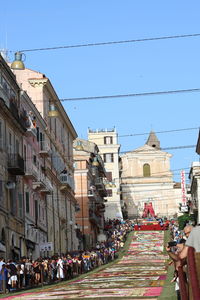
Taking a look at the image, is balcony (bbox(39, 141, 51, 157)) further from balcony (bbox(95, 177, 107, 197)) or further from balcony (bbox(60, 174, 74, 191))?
balcony (bbox(95, 177, 107, 197))

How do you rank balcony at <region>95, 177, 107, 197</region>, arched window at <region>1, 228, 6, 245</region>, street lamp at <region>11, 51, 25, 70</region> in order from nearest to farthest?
street lamp at <region>11, 51, 25, 70</region>
arched window at <region>1, 228, 6, 245</region>
balcony at <region>95, 177, 107, 197</region>

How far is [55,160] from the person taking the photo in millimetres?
69375

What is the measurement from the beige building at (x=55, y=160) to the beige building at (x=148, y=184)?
84.1m

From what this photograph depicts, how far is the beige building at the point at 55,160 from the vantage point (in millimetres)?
63812

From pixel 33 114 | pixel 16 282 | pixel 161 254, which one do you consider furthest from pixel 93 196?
pixel 16 282

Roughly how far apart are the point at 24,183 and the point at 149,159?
394 ft

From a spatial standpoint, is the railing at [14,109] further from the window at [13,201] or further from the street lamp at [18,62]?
the street lamp at [18,62]

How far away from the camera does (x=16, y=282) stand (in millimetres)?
34469

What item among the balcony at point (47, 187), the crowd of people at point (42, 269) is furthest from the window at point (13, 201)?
the balcony at point (47, 187)

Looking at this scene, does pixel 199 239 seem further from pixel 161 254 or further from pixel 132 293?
pixel 161 254

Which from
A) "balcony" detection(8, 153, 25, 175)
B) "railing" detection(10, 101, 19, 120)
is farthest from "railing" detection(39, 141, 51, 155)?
"balcony" detection(8, 153, 25, 175)

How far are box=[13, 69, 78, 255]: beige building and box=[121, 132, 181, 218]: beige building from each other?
276 feet

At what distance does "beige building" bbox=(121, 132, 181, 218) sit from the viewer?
168m

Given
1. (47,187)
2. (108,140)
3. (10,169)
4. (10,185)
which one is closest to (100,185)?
(108,140)
